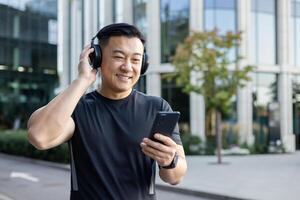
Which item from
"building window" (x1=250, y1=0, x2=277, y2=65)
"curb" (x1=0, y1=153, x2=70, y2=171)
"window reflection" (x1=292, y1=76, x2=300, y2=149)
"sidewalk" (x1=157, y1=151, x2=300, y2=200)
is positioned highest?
"building window" (x1=250, y1=0, x2=277, y2=65)

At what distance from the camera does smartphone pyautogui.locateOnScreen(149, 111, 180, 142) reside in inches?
73.1

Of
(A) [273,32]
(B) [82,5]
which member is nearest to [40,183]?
(A) [273,32]

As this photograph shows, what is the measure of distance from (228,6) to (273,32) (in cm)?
342

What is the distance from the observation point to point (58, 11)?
4884 cm

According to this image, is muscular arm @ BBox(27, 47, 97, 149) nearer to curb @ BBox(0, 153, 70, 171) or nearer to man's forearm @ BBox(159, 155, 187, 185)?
man's forearm @ BBox(159, 155, 187, 185)

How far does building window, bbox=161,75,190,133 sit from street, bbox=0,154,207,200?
31.5ft

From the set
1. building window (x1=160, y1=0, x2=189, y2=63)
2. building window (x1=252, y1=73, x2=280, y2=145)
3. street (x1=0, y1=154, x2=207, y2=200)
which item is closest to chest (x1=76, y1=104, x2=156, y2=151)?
street (x1=0, y1=154, x2=207, y2=200)

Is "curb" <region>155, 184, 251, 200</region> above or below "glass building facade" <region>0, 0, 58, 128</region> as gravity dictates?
below

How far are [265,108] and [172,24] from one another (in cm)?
715

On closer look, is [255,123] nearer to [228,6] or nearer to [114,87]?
[228,6]

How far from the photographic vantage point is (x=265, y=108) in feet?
89.1

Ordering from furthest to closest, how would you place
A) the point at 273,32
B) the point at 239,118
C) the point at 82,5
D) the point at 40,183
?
the point at 82,5, the point at 273,32, the point at 239,118, the point at 40,183

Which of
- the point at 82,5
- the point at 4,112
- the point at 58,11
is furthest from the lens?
the point at 58,11

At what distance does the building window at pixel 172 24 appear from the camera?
27.1 meters
